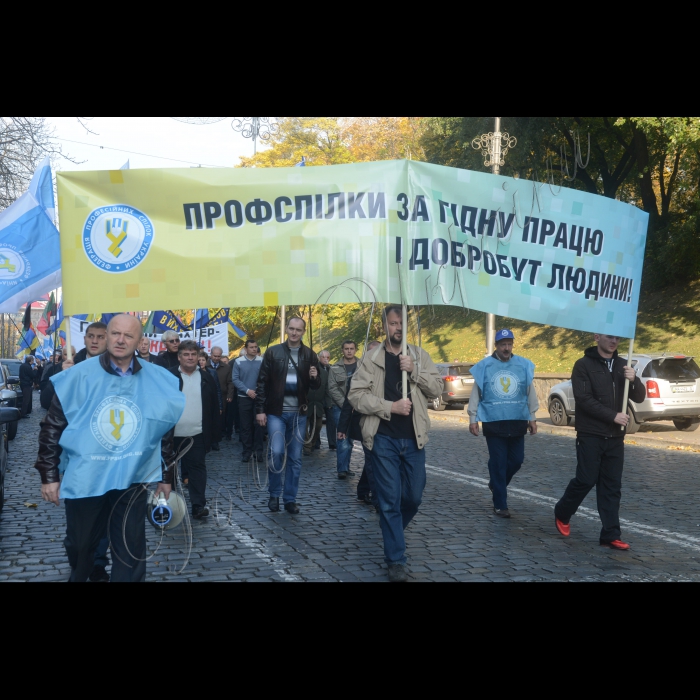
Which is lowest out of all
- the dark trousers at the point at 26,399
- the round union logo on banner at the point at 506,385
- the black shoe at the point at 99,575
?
the dark trousers at the point at 26,399

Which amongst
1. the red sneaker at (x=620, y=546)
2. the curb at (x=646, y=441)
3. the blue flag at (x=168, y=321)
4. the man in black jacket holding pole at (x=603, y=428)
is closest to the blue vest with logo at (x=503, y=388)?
the man in black jacket holding pole at (x=603, y=428)

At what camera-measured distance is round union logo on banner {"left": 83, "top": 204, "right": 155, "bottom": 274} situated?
549 cm

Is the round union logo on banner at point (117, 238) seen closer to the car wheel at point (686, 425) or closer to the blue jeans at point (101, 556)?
the blue jeans at point (101, 556)

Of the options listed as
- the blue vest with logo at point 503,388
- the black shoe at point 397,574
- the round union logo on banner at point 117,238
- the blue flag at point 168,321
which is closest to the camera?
the round union logo on banner at point 117,238

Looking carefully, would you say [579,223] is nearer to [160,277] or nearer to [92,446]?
[160,277]

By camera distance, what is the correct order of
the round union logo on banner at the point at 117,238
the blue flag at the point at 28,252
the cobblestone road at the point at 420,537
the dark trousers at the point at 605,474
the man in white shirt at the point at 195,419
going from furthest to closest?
the blue flag at the point at 28,252
the man in white shirt at the point at 195,419
the dark trousers at the point at 605,474
the cobblestone road at the point at 420,537
the round union logo on banner at the point at 117,238

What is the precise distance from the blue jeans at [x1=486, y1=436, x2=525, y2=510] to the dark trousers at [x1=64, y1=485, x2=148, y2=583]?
4525 mm

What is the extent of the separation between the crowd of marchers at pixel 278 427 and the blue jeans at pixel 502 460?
1 cm

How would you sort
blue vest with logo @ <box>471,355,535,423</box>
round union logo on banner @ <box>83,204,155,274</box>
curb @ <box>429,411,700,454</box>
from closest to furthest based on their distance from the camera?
round union logo on banner @ <box>83,204,155,274</box> < blue vest with logo @ <box>471,355,535,423</box> < curb @ <box>429,411,700,454</box>

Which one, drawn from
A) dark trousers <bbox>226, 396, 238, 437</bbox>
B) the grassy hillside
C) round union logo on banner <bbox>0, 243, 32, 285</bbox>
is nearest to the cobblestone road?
round union logo on banner <bbox>0, 243, 32, 285</bbox>

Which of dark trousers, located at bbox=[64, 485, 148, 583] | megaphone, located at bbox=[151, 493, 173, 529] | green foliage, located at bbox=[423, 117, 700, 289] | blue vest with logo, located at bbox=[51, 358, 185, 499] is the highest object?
green foliage, located at bbox=[423, 117, 700, 289]

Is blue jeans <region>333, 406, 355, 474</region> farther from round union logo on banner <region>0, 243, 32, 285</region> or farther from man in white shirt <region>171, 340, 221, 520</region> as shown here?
round union logo on banner <region>0, 243, 32, 285</region>

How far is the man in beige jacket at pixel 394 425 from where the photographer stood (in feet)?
19.7

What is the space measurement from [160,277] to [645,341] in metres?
22.0
